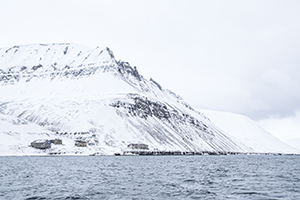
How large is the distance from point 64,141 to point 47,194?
146093 mm

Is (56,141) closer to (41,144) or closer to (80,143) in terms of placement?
(80,143)

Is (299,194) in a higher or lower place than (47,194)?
higher

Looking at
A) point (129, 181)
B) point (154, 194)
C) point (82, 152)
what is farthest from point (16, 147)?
point (154, 194)

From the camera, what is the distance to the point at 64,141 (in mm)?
185000

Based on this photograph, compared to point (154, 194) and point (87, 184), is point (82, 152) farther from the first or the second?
point (154, 194)

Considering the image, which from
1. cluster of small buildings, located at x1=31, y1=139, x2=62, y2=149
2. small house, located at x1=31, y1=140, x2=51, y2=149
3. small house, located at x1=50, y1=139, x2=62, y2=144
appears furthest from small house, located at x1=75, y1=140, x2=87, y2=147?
small house, located at x1=31, y1=140, x2=51, y2=149

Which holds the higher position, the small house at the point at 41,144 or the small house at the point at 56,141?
the small house at the point at 56,141

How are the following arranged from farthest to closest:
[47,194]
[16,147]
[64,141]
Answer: [64,141] → [16,147] → [47,194]

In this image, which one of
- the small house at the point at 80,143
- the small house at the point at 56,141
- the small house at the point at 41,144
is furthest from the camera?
the small house at the point at 80,143

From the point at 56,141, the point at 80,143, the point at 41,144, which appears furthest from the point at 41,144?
the point at 80,143

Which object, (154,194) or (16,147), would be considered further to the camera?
(16,147)

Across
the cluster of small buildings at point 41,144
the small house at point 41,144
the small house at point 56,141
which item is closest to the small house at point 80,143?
the small house at point 56,141

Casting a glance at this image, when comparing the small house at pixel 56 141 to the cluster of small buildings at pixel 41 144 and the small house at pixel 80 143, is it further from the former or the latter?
the small house at pixel 80 143

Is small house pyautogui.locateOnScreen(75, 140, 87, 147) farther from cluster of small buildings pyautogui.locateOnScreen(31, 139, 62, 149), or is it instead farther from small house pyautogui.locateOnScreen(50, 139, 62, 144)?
cluster of small buildings pyautogui.locateOnScreen(31, 139, 62, 149)
